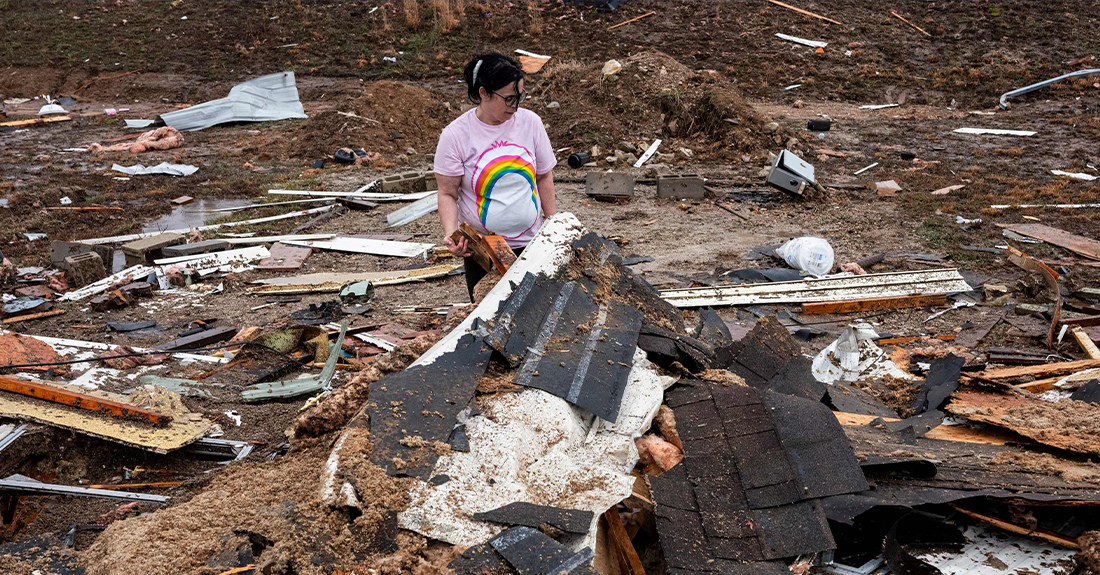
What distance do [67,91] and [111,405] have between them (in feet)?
67.9

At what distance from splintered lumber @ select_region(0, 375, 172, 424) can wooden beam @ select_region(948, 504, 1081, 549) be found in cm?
411

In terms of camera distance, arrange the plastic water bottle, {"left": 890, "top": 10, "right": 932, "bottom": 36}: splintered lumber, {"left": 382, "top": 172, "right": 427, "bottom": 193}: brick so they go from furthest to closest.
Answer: {"left": 890, "top": 10, "right": 932, "bottom": 36}: splintered lumber
{"left": 382, "top": 172, "right": 427, "bottom": 193}: brick
the plastic water bottle

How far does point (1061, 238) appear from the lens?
8531mm

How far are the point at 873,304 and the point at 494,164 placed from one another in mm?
4377

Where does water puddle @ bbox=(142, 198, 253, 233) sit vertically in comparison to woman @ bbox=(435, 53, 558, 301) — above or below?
below

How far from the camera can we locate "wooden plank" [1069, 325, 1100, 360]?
5382 millimetres

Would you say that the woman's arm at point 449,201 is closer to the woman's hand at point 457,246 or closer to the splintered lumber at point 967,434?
the woman's hand at point 457,246

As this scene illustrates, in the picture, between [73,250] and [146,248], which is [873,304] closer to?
[146,248]

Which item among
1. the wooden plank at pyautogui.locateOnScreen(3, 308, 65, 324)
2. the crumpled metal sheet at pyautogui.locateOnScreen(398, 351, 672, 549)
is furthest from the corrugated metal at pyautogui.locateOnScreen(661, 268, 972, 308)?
the wooden plank at pyautogui.locateOnScreen(3, 308, 65, 324)

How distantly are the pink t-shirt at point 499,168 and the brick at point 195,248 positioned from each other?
6.11 m

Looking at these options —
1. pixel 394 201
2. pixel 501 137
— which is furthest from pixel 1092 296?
pixel 394 201

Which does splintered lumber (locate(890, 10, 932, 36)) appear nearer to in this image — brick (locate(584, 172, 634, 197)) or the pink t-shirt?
brick (locate(584, 172, 634, 197))

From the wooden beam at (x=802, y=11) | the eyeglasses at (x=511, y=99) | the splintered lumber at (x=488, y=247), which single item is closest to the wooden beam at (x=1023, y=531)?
the splintered lumber at (x=488, y=247)

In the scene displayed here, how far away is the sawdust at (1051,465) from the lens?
3002mm
